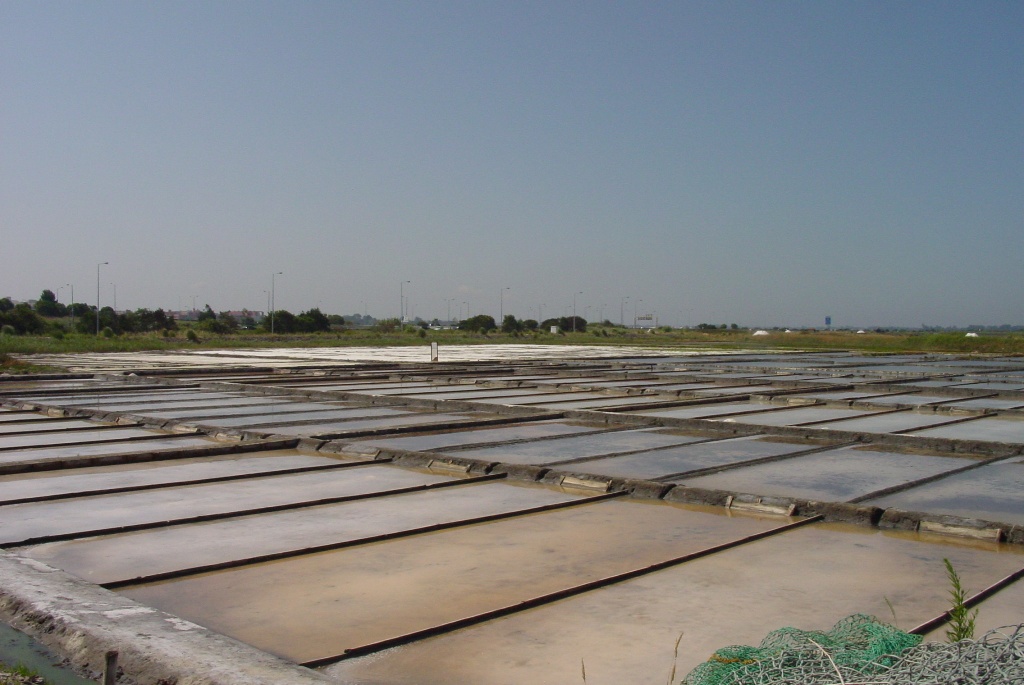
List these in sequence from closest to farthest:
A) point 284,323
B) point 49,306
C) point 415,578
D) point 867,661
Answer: point 867,661 → point 415,578 → point 284,323 → point 49,306

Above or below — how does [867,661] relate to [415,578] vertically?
above

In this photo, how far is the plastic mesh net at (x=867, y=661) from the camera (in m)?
2.90

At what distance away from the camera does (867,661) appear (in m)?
3.21

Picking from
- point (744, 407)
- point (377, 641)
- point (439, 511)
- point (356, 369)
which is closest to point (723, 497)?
point (439, 511)

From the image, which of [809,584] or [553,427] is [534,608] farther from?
[553,427]

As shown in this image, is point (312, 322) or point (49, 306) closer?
point (312, 322)

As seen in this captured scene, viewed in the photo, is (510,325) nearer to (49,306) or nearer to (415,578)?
(49,306)

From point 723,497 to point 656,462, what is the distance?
2.15 meters

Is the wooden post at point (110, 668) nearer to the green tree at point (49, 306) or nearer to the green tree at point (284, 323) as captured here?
the green tree at point (284, 323)

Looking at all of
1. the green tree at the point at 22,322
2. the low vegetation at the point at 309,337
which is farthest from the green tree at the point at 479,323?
the green tree at the point at 22,322

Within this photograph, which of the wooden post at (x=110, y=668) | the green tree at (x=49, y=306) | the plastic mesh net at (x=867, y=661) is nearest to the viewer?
the plastic mesh net at (x=867, y=661)

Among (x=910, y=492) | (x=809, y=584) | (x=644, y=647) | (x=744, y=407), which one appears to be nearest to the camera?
(x=644, y=647)

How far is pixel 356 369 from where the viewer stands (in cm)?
2686

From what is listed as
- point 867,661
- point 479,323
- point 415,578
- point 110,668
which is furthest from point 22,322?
point 867,661
